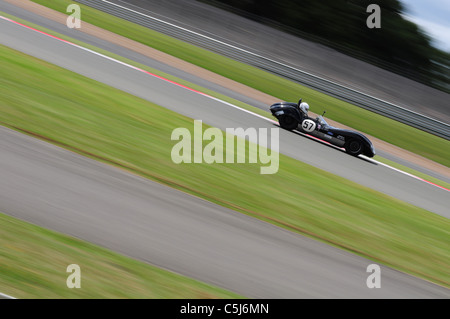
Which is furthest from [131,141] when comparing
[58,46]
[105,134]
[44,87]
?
[58,46]

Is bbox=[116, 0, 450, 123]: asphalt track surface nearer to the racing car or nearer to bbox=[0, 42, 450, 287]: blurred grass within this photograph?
the racing car

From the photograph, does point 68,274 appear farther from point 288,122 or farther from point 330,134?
point 330,134

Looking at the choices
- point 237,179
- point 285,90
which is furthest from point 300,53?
point 237,179

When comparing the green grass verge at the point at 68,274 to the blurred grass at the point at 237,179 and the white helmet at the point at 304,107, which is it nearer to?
the blurred grass at the point at 237,179

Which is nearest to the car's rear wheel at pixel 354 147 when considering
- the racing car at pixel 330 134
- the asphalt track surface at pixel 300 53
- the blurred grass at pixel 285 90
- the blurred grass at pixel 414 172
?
the racing car at pixel 330 134

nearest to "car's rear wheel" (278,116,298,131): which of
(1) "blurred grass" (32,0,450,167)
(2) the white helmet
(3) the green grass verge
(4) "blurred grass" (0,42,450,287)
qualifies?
(2) the white helmet

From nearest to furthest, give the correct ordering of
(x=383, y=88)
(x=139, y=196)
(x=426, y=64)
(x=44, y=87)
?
(x=139, y=196) → (x=44, y=87) → (x=383, y=88) → (x=426, y=64)

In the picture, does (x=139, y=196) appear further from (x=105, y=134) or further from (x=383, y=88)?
(x=383, y=88)
